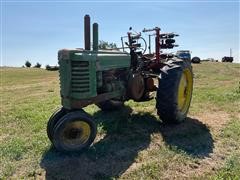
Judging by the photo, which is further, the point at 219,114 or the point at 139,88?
the point at 219,114

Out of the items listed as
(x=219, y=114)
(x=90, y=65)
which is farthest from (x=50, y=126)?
(x=219, y=114)

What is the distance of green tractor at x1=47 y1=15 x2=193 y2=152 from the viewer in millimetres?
5562

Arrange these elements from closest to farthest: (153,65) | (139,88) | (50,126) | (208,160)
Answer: (208,160), (50,126), (139,88), (153,65)

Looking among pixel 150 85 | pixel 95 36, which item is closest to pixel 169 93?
pixel 150 85

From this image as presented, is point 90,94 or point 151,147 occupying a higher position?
point 90,94

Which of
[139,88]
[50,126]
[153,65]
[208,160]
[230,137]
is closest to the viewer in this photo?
[208,160]

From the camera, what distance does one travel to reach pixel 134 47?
7.78 meters

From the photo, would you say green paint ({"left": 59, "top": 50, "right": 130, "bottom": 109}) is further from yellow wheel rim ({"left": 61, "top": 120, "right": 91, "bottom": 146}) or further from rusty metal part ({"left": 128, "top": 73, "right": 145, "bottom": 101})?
rusty metal part ({"left": 128, "top": 73, "right": 145, "bottom": 101})

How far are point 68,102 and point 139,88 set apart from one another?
2168mm

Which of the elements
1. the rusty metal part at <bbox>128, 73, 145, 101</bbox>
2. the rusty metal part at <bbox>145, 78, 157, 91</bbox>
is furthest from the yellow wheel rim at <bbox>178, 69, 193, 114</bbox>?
the rusty metal part at <bbox>128, 73, 145, 101</bbox>

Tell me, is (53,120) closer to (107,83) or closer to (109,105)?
(107,83)

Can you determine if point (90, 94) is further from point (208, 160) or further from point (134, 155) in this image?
point (208, 160)

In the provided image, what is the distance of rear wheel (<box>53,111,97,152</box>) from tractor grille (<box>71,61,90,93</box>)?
0.41 metres

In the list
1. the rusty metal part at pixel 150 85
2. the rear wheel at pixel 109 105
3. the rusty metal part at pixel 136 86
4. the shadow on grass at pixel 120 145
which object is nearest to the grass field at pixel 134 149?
the shadow on grass at pixel 120 145
